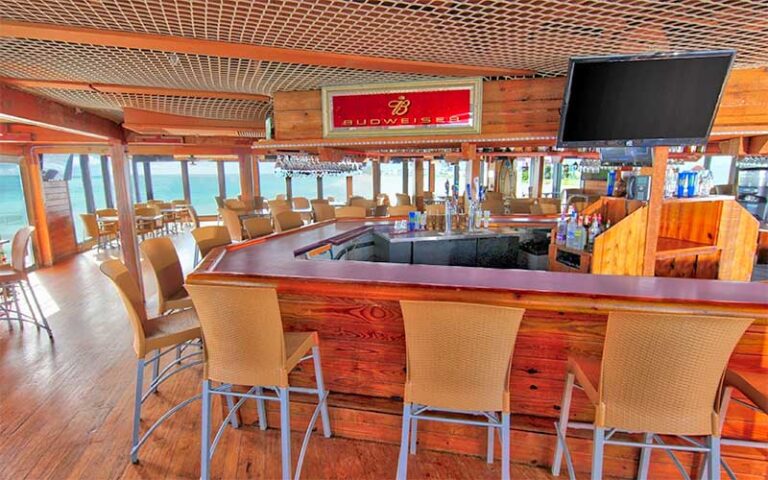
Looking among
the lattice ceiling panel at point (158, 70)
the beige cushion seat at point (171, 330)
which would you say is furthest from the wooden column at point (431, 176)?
the beige cushion seat at point (171, 330)

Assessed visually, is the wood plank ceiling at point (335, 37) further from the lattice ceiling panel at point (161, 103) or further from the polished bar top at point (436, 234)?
the polished bar top at point (436, 234)

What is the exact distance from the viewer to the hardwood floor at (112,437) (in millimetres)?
2047

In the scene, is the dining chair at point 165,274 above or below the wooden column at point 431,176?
below

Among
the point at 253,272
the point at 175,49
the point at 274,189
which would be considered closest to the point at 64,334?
the point at 253,272

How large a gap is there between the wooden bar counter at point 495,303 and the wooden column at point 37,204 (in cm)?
635

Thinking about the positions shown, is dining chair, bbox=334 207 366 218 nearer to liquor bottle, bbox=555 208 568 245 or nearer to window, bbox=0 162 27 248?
liquor bottle, bbox=555 208 568 245

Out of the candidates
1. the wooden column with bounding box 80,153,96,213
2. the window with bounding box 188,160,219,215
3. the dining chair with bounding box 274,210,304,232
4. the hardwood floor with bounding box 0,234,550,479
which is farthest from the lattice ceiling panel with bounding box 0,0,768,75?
the window with bounding box 188,160,219,215

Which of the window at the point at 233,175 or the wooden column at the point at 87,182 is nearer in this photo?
the wooden column at the point at 87,182

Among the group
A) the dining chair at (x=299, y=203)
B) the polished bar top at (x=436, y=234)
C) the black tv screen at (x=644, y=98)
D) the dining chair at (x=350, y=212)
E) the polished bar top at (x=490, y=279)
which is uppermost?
the black tv screen at (x=644, y=98)

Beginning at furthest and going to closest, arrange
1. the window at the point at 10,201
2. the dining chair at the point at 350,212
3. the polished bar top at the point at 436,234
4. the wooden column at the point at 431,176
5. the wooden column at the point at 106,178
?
the wooden column at the point at 431,176
the wooden column at the point at 106,178
the window at the point at 10,201
the dining chair at the point at 350,212
the polished bar top at the point at 436,234

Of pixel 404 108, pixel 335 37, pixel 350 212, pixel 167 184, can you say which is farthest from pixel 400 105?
pixel 167 184

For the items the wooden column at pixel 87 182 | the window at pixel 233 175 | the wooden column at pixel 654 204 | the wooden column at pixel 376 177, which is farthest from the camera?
the window at pixel 233 175

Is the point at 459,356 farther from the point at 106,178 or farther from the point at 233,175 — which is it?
the point at 233,175

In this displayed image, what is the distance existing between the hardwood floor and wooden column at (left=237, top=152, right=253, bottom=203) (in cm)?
692
